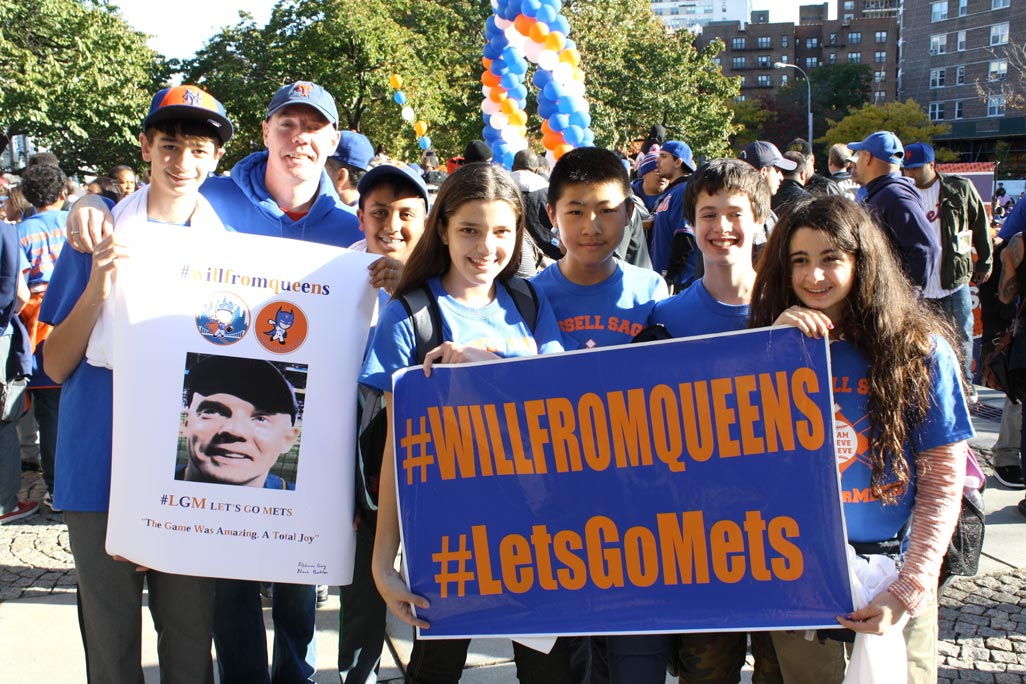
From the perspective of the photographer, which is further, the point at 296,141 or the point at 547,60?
the point at 547,60

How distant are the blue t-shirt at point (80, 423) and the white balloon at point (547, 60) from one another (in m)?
9.32

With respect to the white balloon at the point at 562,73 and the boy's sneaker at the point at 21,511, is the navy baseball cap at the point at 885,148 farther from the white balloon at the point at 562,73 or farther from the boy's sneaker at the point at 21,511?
the boy's sneaker at the point at 21,511

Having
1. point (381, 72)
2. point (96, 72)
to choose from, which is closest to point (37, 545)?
point (96, 72)

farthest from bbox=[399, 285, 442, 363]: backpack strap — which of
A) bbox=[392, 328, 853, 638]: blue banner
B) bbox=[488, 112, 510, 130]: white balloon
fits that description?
bbox=[488, 112, 510, 130]: white balloon

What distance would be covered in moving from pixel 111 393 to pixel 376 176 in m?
1.04

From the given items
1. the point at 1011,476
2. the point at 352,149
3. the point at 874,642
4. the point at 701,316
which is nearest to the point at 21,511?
the point at 352,149

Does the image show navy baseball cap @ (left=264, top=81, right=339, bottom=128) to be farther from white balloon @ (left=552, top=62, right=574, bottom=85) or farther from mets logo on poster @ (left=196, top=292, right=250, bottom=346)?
white balloon @ (left=552, top=62, right=574, bottom=85)

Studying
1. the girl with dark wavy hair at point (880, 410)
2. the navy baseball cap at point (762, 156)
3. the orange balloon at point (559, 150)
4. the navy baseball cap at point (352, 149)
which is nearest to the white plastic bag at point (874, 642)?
the girl with dark wavy hair at point (880, 410)

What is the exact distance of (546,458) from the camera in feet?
7.64

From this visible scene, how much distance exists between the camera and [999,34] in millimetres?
76000

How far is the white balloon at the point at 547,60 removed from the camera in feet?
36.9

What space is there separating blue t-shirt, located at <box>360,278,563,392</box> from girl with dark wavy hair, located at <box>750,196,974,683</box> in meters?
0.65

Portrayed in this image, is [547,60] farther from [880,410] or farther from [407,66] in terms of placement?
[407,66]

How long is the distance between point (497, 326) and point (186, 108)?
1087 mm
